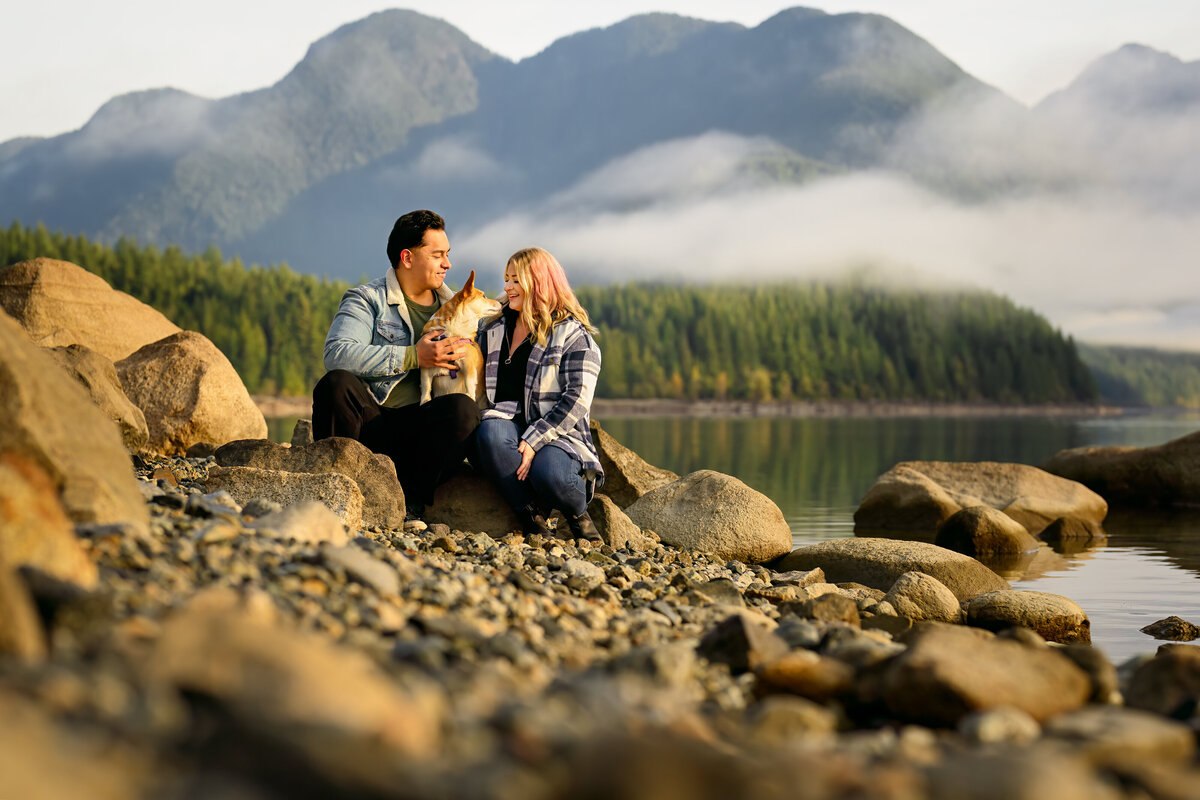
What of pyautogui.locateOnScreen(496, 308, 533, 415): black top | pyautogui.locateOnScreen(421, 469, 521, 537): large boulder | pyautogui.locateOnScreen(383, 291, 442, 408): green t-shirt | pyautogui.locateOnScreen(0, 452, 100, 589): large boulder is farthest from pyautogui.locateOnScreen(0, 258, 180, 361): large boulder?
pyautogui.locateOnScreen(0, 452, 100, 589): large boulder

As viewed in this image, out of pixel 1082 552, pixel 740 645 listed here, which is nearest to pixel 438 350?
pixel 740 645

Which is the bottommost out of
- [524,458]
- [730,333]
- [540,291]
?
[524,458]

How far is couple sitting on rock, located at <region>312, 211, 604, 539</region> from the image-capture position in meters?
8.30

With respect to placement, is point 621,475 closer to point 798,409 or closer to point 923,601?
point 923,601

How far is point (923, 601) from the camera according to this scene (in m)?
8.95

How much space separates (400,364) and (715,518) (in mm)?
4564

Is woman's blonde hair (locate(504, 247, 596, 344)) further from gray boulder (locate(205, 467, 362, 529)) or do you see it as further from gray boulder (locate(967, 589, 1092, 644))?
gray boulder (locate(967, 589, 1092, 644))

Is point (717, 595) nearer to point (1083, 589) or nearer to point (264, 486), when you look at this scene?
point (264, 486)

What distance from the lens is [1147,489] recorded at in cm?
2242

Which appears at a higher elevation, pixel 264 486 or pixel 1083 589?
pixel 264 486

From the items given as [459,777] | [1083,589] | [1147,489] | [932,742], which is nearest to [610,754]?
[459,777]

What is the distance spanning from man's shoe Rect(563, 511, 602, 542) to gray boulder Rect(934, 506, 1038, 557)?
782 centimetres

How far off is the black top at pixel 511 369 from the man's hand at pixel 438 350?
A: 39cm

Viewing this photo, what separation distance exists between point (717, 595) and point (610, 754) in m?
4.88
